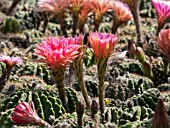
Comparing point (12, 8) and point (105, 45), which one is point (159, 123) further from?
point (12, 8)

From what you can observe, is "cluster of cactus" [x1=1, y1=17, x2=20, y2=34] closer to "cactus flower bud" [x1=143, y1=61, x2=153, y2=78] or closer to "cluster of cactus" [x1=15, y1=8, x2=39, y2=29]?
"cluster of cactus" [x1=15, y1=8, x2=39, y2=29]

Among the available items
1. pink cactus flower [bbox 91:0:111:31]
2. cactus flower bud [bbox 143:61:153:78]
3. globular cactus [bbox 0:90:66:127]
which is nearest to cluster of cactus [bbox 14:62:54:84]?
pink cactus flower [bbox 91:0:111:31]

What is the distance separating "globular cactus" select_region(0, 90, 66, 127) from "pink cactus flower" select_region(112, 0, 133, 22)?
1496mm

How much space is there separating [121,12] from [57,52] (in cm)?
184

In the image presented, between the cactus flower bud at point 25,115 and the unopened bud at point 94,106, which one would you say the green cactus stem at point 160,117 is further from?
the cactus flower bud at point 25,115

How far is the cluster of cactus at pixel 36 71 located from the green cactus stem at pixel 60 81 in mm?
952

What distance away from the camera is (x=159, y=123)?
2223 mm

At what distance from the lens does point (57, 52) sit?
275 centimetres

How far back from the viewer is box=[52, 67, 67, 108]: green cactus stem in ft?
9.43

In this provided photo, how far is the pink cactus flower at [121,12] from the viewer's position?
446 centimetres

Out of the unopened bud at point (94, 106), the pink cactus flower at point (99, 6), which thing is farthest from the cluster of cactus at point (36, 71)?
the unopened bud at point (94, 106)

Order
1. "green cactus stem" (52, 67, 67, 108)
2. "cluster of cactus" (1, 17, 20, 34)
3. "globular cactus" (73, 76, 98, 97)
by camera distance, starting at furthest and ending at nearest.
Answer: "cluster of cactus" (1, 17, 20, 34)
"globular cactus" (73, 76, 98, 97)
"green cactus stem" (52, 67, 67, 108)

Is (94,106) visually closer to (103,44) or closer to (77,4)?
(103,44)

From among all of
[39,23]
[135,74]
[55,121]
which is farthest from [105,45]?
[39,23]
